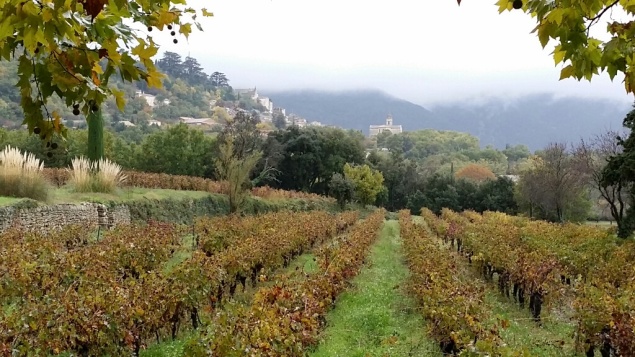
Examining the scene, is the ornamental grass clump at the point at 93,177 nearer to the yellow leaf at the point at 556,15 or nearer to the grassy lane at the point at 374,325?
the grassy lane at the point at 374,325

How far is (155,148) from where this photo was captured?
34250mm

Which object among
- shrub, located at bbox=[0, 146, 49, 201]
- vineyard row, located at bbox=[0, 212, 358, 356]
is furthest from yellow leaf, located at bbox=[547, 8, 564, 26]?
shrub, located at bbox=[0, 146, 49, 201]

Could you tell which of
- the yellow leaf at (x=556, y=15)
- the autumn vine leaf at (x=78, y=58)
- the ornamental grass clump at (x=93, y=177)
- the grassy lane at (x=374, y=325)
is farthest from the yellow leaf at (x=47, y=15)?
the ornamental grass clump at (x=93, y=177)

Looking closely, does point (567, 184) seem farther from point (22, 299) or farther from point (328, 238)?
point (22, 299)

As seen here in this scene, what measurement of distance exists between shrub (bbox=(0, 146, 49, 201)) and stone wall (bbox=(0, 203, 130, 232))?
0.55m

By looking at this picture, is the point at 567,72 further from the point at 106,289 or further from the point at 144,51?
the point at 106,289

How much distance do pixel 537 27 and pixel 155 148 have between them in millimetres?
34387

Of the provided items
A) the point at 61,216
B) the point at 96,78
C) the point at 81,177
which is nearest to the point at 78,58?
the point at 96,78

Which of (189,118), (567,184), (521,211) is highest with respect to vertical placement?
(189,118)

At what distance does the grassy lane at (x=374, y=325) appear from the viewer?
6.01 meters

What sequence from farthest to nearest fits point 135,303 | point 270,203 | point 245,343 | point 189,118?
point 189,118, point 270,203, point 135,303, point 245,343

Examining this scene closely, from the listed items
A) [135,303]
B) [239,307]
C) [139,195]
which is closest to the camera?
[239,307]

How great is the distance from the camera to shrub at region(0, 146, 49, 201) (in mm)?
11406

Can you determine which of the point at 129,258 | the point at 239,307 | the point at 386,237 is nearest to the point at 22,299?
the point at 129,258
